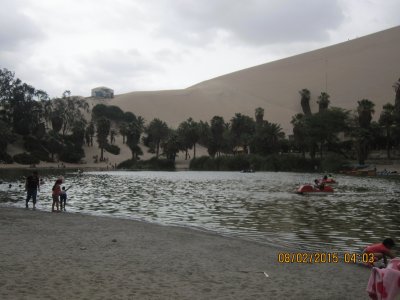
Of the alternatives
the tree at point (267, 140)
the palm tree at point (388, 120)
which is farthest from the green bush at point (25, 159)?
the palm tree at point (388, 120)

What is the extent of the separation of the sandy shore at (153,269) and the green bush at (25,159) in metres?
91.7

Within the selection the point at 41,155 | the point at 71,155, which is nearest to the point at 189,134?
the point at 71,155

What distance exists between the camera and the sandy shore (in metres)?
8.36

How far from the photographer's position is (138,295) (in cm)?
807

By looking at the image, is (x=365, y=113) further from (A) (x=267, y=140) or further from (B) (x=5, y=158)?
(B) (x=5, y=158)

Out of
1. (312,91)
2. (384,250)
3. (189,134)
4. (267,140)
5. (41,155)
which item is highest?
(312,91)

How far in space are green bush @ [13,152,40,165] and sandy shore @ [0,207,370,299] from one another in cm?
9165

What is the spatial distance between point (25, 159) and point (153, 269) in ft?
325

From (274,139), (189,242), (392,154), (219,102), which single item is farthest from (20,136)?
(189,242)

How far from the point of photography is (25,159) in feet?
336

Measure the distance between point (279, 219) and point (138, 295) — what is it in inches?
481

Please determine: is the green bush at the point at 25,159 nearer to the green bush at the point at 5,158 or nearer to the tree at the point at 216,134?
the green bush at the point at 5,158

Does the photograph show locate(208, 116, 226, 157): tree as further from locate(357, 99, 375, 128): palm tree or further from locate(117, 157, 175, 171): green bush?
locate(357, 99, 375, 128): palm tree
